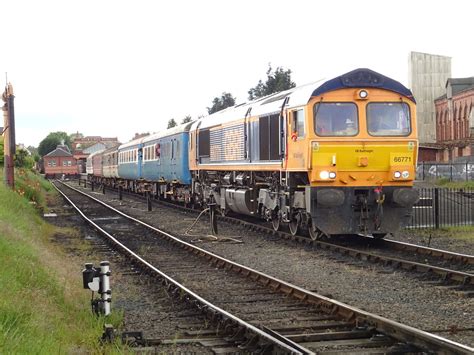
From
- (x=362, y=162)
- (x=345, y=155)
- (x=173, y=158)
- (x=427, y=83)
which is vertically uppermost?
(x=427, y=83)

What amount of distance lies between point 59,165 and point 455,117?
58529mm

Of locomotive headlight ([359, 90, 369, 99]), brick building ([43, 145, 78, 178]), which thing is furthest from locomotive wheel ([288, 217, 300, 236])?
brick building ([43, 145, 78, 178])

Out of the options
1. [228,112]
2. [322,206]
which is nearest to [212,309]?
[322,206]

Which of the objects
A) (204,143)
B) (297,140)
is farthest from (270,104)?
(204,143)

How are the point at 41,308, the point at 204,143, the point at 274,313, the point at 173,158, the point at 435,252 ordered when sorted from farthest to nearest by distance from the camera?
the point at 173,158 → the point at 204,143 → the point at 435,252 → the point at 274,313 → the point at 41,308

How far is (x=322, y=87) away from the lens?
552 inches

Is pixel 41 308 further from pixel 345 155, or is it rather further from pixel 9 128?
pixel 9 128

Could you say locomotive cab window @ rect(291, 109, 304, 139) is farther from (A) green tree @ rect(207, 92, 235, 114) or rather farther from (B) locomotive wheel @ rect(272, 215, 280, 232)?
(A) green tree @ rect(207, 92, 235, 114)

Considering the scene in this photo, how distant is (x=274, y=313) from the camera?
8.45m

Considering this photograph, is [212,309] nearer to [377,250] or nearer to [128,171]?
[377,250]

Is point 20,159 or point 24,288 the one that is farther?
point 20,159

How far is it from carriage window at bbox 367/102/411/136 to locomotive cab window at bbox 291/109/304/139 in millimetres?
1394

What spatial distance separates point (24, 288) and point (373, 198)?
316 inches

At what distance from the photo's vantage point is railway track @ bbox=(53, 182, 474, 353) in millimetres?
6645
